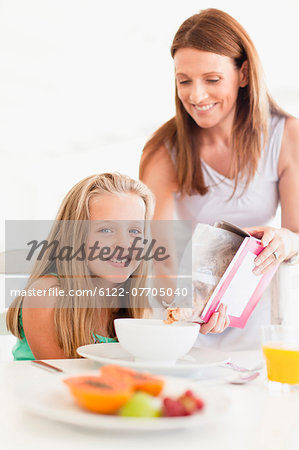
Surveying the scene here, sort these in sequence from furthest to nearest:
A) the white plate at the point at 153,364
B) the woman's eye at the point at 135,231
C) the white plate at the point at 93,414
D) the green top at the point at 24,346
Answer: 1. the woman's eye at the point at 135,231
2. the green top at the point at 24,346
3. the white plate at the point at 153,364
4. the white plate at the point at 93,414

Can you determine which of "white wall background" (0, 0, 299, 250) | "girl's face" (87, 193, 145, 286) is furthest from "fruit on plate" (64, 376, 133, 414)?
"white wall background" (0, 0, 299, 250)

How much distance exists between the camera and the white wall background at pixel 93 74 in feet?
11.2

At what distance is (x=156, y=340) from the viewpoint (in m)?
0.74

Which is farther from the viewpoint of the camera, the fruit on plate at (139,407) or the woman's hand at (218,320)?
the woman's hand at (218,320)

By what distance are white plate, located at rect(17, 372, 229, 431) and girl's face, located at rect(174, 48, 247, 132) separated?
3.53ft

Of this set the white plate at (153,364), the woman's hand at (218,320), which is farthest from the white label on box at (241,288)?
the white plate at (153,364)

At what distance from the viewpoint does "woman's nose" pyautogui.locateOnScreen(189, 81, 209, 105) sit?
58.7 inches

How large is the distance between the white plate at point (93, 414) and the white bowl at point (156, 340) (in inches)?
5.9

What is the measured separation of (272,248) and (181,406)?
30.2 inches

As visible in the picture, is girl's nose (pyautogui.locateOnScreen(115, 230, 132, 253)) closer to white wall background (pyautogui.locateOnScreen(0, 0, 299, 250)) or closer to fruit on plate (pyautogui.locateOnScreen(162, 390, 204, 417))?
fruit on plate (pyautogui.locateOnScreen(162, 390, 204, 417))

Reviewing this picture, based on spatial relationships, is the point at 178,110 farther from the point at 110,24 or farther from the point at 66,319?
the point at 110,24

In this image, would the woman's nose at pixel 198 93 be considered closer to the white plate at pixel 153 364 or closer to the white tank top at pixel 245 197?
the white tank top at pixel 245 197

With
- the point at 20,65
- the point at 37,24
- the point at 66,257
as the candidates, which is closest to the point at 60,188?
the point at 20,65

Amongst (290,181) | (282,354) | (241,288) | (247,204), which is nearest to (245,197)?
(247,204)
